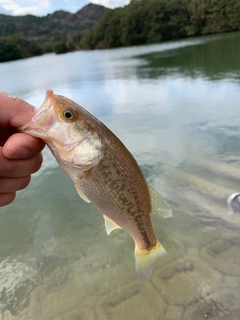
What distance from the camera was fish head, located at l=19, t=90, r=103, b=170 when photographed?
194 centimetres

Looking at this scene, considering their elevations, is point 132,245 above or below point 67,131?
below

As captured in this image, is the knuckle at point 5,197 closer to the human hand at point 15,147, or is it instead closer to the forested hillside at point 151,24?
the human hand at point 15,147

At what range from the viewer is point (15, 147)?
1.94 meters

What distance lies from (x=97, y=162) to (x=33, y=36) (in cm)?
18693

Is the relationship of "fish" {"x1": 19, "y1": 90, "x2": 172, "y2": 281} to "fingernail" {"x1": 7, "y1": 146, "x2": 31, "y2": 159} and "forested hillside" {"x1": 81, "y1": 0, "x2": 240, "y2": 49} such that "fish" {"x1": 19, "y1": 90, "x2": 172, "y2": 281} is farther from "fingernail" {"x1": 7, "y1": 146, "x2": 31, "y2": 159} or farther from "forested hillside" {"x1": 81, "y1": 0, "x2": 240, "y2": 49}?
"forested hillside" {"x1": 81, "y1": 0, "x2": 240, "y2": 49}

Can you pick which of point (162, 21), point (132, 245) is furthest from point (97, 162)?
point (162, 21)

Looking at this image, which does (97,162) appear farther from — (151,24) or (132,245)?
(151,24)

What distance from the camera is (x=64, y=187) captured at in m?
8.29

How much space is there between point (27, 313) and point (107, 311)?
1.38 meters

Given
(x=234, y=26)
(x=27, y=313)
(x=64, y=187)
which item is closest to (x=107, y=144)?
(x=27, y=313)

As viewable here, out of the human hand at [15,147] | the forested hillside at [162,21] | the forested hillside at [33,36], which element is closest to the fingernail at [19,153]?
the human hand at [15,147]

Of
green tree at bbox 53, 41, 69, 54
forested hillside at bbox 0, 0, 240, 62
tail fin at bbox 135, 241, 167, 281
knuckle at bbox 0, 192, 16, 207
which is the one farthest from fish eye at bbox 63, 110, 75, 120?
green tree at bbox 53, 41, 69, 54

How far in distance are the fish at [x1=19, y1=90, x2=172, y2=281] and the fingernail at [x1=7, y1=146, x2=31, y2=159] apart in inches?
4.7

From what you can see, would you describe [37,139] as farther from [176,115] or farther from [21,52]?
[21,52]
